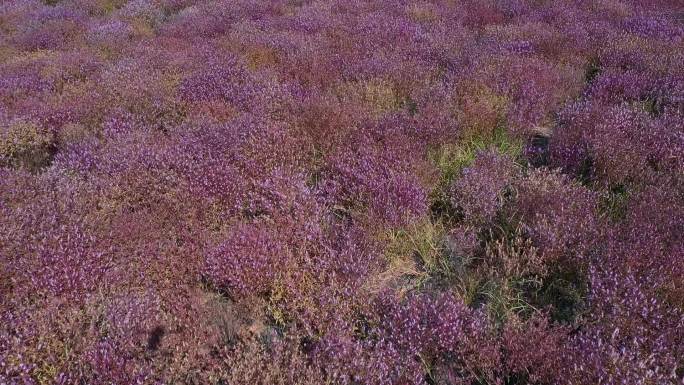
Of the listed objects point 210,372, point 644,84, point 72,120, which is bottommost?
point 72,120

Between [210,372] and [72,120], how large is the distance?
156 inches

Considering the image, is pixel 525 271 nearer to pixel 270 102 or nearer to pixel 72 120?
pixel 270 102

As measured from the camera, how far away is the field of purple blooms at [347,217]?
2.67 meters

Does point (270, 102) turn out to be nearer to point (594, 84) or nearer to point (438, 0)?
point (594, 84)

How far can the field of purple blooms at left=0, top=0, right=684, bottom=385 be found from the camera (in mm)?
2666

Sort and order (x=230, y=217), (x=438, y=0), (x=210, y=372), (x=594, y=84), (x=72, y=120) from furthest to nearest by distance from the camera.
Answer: (x=438, y=0) → (x=594, y=84) → (x=72, y=120) → (x=230, y=217) → (x=210, y=372)

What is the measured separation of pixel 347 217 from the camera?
4066mm

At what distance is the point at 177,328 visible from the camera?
2930 mm

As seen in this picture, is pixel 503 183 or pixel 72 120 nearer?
pixel 503 183

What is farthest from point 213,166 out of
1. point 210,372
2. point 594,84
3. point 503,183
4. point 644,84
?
point 644,84

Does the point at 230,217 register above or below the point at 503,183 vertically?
below

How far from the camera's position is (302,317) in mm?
2951

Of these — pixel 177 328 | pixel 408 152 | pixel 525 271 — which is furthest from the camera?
pixel 408 152

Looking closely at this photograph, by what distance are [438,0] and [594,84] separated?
4807 millimetres
